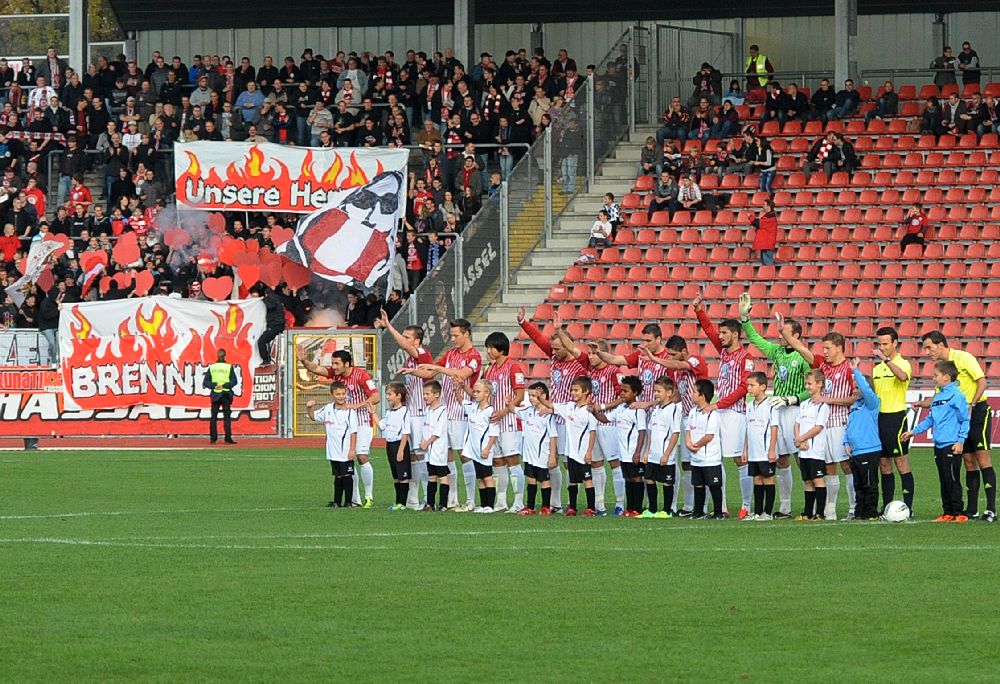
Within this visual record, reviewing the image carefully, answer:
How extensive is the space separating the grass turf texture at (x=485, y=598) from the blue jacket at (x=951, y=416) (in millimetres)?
771

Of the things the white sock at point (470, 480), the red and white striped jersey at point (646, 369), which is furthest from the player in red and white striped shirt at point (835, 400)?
the white sock at point (470, 480)

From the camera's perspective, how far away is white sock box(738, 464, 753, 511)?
1641 centimetres

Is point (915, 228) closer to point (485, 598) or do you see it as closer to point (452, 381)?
point (452, 381)

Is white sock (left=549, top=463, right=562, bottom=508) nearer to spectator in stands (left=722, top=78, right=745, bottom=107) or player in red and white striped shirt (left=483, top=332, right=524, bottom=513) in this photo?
player in red and white striped shirt (left=483, top=332, right=524, bottom=513)

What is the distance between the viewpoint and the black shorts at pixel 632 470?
16.8 metres

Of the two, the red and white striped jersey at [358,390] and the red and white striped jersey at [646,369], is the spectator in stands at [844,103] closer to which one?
the red and white striped jersey at [646,369]

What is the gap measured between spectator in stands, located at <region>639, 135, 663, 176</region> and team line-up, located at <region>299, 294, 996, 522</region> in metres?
16.6

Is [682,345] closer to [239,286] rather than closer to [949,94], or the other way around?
[239,286]

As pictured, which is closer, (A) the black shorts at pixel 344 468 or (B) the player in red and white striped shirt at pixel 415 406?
(B) the player in red and white striped shirt at pixel 415 406

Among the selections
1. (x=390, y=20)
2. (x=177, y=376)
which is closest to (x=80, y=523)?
(x=177, y=376)

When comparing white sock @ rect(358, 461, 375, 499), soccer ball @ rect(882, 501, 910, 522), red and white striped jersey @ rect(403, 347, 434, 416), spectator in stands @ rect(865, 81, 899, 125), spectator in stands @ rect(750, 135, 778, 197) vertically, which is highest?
spectator in stands @ rect(865, 81, 899, 125)

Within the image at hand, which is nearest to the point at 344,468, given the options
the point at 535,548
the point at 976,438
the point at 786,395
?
the point at 786,395

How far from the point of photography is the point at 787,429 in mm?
16266

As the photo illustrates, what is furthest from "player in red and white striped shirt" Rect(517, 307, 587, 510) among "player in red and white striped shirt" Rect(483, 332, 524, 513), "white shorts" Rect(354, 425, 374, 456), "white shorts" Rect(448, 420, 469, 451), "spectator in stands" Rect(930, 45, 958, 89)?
"spectator in stands" Rect(930, 45, 958, 89)
